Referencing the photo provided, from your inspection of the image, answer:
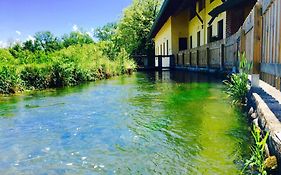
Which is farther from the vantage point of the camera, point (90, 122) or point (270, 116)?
point (90, 122)

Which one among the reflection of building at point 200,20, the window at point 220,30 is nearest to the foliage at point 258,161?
the reflection of building at point 200,20

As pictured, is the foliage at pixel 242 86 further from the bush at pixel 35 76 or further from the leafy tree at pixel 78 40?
the leafy tree at pixel 78 40

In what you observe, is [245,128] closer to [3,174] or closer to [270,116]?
[270,116]

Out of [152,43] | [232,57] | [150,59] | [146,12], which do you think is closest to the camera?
[232,57]

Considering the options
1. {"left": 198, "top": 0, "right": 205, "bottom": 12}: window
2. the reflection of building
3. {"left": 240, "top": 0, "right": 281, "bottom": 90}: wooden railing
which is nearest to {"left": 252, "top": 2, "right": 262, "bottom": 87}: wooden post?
{"left": 240, "top": 0, "right": 281, "bottom": 90}: wooden railing

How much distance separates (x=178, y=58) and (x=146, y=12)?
47.2 feet

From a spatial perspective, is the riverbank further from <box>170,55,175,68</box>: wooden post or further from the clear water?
<box>170,55,175,68</box>: wooden post

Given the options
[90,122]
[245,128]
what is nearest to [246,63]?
[245,128]

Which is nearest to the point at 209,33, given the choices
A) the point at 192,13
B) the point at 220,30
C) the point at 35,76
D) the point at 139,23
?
the point at 220,30

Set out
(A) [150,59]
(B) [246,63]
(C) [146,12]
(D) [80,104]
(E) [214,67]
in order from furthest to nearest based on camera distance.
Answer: (C) [146,12], (A) [150,59], (E) [214,67], (D) [80,104], (B) [246,63]

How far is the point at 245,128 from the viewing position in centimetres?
391

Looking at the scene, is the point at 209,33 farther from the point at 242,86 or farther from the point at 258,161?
the point at 258,161

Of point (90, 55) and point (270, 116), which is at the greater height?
point (90, 55)

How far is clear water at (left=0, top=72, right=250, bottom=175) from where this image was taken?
2.74m
